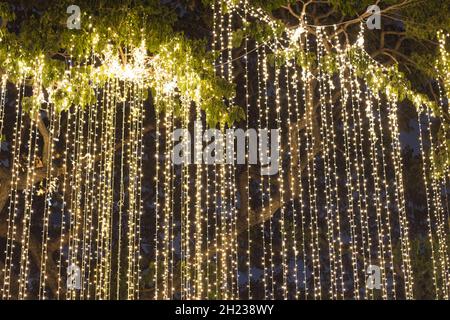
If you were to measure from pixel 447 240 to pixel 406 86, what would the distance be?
2.37 metres

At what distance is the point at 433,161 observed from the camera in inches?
291

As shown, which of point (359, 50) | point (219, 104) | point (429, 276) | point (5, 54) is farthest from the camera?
point (429, 276)

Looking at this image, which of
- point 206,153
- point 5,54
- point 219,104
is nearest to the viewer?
point 5,54

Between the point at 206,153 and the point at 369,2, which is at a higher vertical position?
the point at 369,2

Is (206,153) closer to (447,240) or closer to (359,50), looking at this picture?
(359,50)

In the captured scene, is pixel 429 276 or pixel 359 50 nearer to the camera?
pixel 359 50

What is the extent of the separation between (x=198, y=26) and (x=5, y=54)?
236cm

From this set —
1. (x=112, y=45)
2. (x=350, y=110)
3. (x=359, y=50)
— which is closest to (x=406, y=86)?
(x=359, y=50)

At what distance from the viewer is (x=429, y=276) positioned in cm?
899

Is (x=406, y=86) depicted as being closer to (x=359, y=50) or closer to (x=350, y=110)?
(x=359, y=50)
